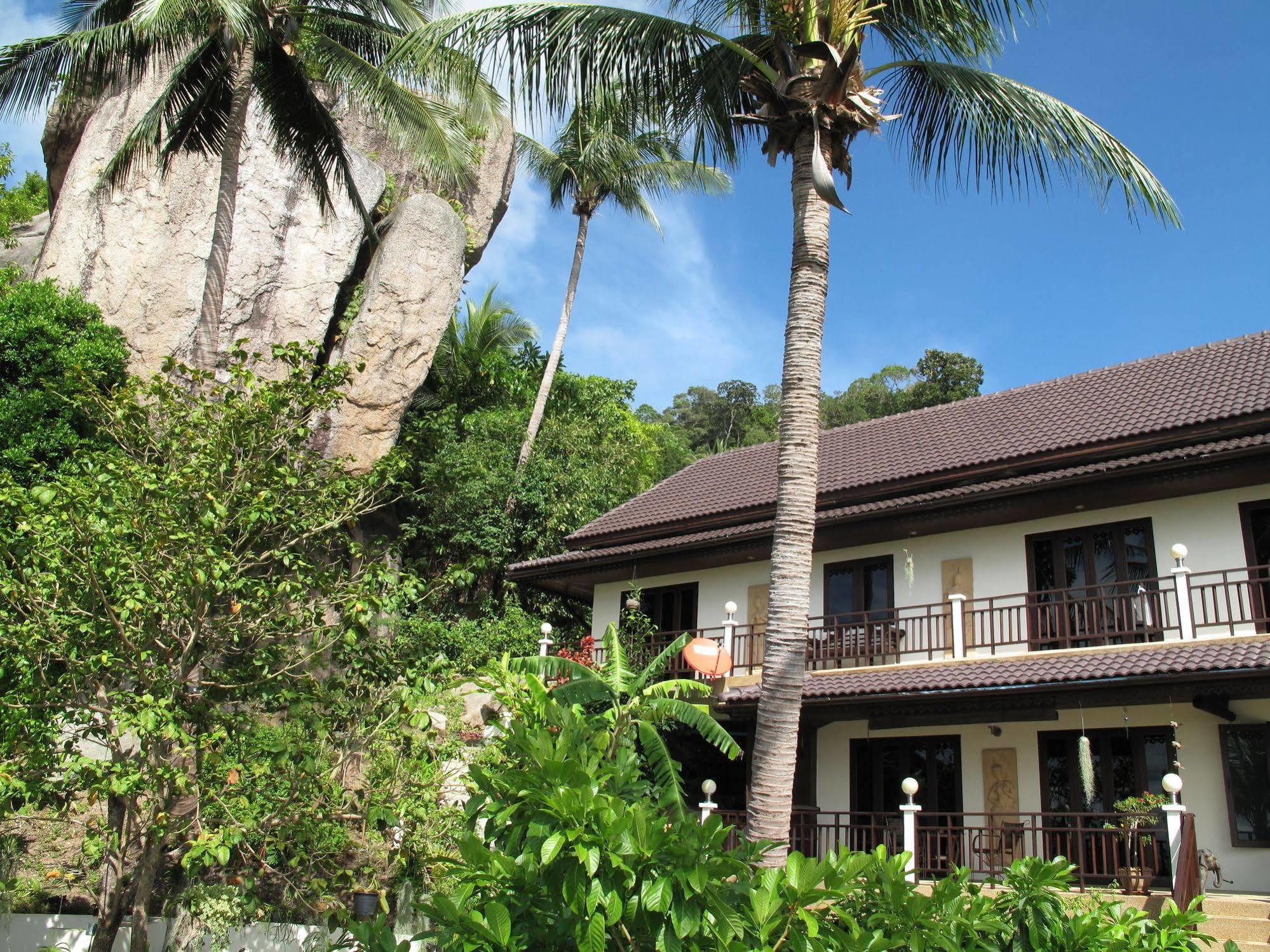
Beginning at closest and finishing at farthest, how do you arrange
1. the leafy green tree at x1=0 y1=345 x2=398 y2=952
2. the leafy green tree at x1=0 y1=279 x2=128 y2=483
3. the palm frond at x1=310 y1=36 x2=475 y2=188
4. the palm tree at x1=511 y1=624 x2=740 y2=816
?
the leafy green tree at x1=0 y1=345 x2=398 y2=952
the palm tree at x1=511 y1=624 x2=740 y2=816
the palm frond at x1=310 y1=36 x2=475 y2=188
the leafy green tree at x1=0 y1=279 x2=128 y2=483

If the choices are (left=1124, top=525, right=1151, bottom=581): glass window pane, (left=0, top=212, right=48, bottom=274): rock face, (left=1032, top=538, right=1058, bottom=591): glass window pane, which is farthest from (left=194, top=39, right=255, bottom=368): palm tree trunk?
(left=0, top=212, right=48, bottom=274): rock face

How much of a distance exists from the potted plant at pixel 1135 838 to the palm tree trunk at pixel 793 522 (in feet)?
15.5

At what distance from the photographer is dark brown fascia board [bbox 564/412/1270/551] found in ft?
49.1

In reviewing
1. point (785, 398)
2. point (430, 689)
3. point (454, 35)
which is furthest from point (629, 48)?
point (430, 689)

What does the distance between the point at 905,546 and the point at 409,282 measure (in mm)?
13024

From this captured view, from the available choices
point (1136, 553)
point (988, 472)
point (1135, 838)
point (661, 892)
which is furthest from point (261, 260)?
point (661, 892)

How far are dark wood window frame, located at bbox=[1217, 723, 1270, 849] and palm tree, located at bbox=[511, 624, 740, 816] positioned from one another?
20.4ft

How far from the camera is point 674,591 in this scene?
66.0 feet

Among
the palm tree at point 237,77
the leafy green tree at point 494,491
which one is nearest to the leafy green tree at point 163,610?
the palm tree at point 237,77

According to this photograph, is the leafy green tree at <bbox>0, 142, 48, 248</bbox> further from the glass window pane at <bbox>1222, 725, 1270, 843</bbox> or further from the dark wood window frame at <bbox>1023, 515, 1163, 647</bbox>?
the glass window pane at <bbox>1222, 725, 1270, 843</bbox>

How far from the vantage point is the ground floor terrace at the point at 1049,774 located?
488 inches

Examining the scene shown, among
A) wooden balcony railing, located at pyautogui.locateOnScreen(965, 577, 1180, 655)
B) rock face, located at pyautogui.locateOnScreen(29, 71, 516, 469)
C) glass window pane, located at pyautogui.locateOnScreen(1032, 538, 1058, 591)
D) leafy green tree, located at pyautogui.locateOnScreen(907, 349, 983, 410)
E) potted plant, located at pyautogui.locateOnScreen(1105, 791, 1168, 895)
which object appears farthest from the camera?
leafy green tree, located at pyautogui.locateOnScreen(907, 349, 983, 410)

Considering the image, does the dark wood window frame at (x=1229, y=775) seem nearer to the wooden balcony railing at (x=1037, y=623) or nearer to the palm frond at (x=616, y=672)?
the wooden balcony railing at (x=1037, y=623)

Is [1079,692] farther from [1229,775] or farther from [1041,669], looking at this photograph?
[1229,775]
